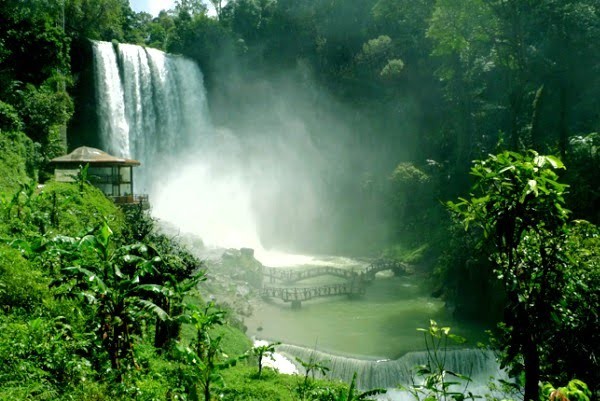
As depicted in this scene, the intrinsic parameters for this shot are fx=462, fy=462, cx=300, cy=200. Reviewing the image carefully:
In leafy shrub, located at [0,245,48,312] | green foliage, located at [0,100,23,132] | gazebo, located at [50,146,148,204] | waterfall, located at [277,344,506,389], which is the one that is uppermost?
green foliage, located at [0,100,23,132]

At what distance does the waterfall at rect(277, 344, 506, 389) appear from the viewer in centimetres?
1541

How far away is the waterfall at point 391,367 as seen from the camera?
15.4 metres

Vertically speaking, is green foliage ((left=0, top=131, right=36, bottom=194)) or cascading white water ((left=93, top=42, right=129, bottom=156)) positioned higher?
cascading white water ((left=93, top=42, right=129, bottom=156))

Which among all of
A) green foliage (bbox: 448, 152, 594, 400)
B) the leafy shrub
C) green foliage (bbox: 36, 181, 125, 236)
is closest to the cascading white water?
green foliage (bbox: 36, 181, 125, 236)

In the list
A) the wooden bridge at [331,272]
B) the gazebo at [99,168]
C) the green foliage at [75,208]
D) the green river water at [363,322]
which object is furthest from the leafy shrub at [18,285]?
the wooden bridge at [331,272]

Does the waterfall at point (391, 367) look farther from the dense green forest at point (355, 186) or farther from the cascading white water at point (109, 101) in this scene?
the cascading white water at point (109, 101)

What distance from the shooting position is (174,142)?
3941cm

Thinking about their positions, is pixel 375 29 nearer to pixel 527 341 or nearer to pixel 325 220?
pixel 325 220

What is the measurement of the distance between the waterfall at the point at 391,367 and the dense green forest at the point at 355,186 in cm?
261

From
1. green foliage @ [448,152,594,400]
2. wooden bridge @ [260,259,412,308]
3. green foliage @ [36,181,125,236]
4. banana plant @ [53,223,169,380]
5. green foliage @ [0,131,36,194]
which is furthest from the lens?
wooden bridge @ [260,259,412,308]

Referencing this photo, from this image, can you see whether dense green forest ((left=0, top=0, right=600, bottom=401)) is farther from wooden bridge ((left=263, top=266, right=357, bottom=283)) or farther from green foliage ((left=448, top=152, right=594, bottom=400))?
wooden bridge ((left=263, top=266, right=357, bottom=283))

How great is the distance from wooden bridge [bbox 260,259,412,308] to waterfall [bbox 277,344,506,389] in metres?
7.02

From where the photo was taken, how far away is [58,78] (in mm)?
31344

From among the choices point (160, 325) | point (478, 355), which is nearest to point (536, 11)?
point (478, 355)
